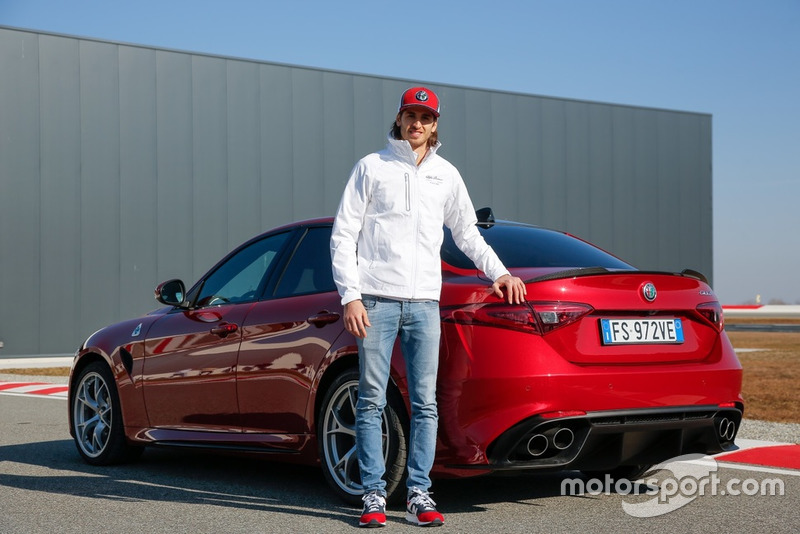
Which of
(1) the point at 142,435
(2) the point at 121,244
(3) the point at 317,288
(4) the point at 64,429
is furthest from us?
(2) the point at 121,244

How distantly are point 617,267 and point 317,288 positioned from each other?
5.32ft

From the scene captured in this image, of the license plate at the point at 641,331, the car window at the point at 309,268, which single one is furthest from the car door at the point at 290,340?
the license plate at the point at 641,331

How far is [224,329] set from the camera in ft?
20.4

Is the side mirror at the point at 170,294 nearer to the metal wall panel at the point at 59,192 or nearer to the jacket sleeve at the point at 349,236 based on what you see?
the jacket sleeve at the point at 349,236

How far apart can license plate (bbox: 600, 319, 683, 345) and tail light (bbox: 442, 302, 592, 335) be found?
0.15 metres

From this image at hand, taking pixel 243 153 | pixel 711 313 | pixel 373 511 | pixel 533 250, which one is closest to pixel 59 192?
pixel 243 153

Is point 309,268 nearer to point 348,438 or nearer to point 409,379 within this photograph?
point 348,438

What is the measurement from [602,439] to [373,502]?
43.0 inches

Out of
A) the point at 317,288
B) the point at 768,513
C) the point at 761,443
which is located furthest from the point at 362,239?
the point at 761,443

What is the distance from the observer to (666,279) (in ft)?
16.9

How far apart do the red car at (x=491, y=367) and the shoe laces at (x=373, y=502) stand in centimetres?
25

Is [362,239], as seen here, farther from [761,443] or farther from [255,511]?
[761,443]

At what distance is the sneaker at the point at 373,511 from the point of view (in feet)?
15.6

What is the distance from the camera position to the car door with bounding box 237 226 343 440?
18.2ft
